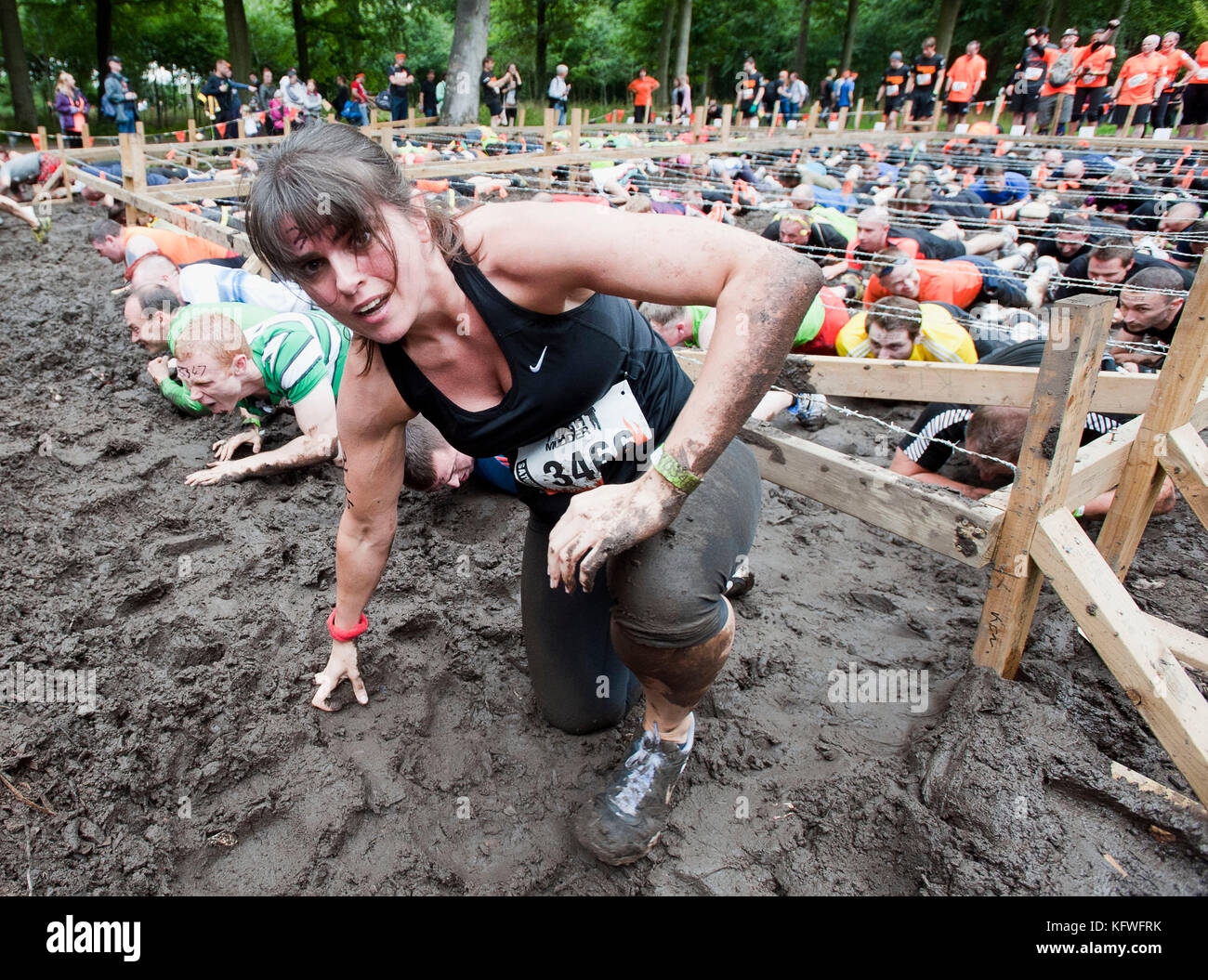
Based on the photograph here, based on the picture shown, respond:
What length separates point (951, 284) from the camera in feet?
18.8

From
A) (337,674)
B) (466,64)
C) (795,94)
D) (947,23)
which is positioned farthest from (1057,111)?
(337,674)

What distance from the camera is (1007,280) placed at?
232 inches

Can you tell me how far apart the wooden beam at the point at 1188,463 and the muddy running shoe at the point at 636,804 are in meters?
1.68

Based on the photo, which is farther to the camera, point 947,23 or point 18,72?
point 947,23

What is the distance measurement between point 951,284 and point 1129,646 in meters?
4.54

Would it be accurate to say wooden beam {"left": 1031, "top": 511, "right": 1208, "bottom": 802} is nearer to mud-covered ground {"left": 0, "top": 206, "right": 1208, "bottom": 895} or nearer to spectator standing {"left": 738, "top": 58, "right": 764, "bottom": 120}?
mud-covered ground {"left": 0, "top": 206, "right": 1208, "bottom": 895}

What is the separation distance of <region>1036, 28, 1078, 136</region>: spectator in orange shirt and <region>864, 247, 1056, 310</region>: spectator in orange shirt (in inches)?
478

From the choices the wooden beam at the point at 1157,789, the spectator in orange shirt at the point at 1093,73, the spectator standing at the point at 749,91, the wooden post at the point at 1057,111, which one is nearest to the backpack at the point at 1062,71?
the wooden post at the point at 1057,111

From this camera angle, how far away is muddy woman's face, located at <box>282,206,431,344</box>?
4.70 ft

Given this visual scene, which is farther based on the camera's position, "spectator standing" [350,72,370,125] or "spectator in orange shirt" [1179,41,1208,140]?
"spectator standing" [350,72,370,125]

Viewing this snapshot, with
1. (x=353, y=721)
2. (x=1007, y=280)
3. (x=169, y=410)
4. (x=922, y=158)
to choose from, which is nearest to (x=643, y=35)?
(x=922, y=158)

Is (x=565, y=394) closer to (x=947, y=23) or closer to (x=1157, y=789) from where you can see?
(x=1157, y=789)

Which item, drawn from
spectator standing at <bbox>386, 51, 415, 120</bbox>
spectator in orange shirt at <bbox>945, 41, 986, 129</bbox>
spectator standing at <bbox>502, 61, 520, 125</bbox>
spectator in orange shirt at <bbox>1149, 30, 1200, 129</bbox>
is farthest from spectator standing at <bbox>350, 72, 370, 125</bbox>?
spectator in orange shirt at <bbox>1149, 30, 1200, 129</bbox>
